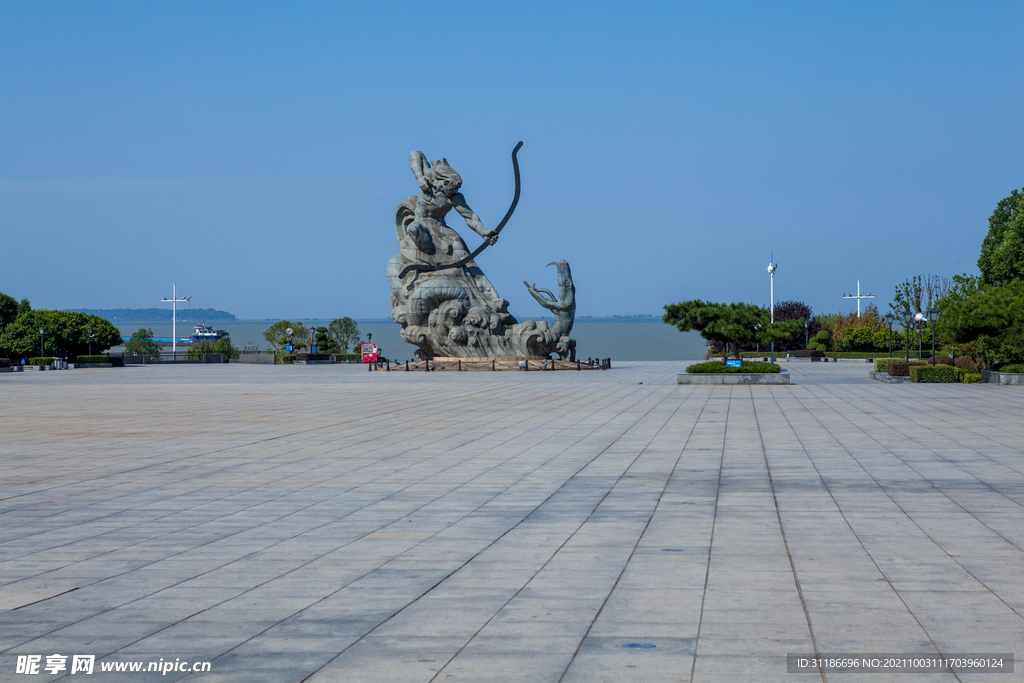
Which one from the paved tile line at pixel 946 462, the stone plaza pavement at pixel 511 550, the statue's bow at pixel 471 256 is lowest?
the stone plaza pavement at pixel 511 550

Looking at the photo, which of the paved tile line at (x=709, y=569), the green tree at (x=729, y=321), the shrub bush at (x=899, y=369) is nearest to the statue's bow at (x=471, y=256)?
the green tree at (x=729, y=321)

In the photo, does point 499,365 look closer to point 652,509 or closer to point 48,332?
point 48,332

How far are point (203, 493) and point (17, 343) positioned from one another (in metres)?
49.2

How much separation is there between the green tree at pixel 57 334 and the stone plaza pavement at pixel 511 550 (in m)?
42.1

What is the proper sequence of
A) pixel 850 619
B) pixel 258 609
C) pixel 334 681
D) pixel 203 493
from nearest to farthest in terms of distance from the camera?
pixel 334 681, pixel 850 619, pixel 258 609, pixel 203 493

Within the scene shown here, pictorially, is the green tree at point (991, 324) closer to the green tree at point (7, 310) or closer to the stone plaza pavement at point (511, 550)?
the stone plaza pavement at point (511, 550)

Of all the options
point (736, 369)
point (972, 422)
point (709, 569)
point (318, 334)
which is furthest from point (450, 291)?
point (709, 569)

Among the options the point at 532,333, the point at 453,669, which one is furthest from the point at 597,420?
the point at 532,333

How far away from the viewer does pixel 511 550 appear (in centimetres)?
690

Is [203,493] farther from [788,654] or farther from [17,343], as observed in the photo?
[17,343]

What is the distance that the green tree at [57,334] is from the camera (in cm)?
5256

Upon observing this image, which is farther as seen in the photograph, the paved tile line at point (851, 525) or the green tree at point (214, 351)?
the green tree at point (214, 351)

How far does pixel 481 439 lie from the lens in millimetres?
14312

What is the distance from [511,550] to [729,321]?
3483cm
